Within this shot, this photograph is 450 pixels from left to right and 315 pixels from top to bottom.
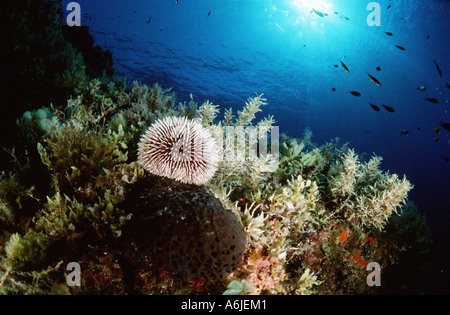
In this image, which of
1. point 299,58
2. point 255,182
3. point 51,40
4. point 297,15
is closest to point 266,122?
point 255,182

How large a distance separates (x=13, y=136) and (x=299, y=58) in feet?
134

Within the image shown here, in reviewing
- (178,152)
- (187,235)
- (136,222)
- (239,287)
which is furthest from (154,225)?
(239,287)

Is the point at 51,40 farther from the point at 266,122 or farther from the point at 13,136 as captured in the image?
the point at 266,122

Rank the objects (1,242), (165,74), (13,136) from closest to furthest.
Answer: (1,242), (13,136), (165,74)

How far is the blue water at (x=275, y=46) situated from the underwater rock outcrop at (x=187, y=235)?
26.7m

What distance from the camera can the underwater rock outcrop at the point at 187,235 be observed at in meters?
2.60

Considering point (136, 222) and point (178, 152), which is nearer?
point (136, 222)

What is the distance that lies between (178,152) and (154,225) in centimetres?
116

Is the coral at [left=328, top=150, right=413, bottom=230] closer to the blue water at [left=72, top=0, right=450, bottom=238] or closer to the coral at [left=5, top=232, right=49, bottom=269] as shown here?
the coral at [left=5, top=232, right=49, bottom=269]

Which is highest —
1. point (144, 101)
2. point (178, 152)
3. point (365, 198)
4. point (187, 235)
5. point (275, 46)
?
point (275, 46)

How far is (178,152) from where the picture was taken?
3373 millimetres

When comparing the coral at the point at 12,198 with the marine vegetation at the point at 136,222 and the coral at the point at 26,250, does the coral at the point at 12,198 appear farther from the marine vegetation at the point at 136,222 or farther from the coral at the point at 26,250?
the coral at the point at 26,250

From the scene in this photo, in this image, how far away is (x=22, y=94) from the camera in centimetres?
607

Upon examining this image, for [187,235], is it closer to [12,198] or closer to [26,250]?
[26,250]
